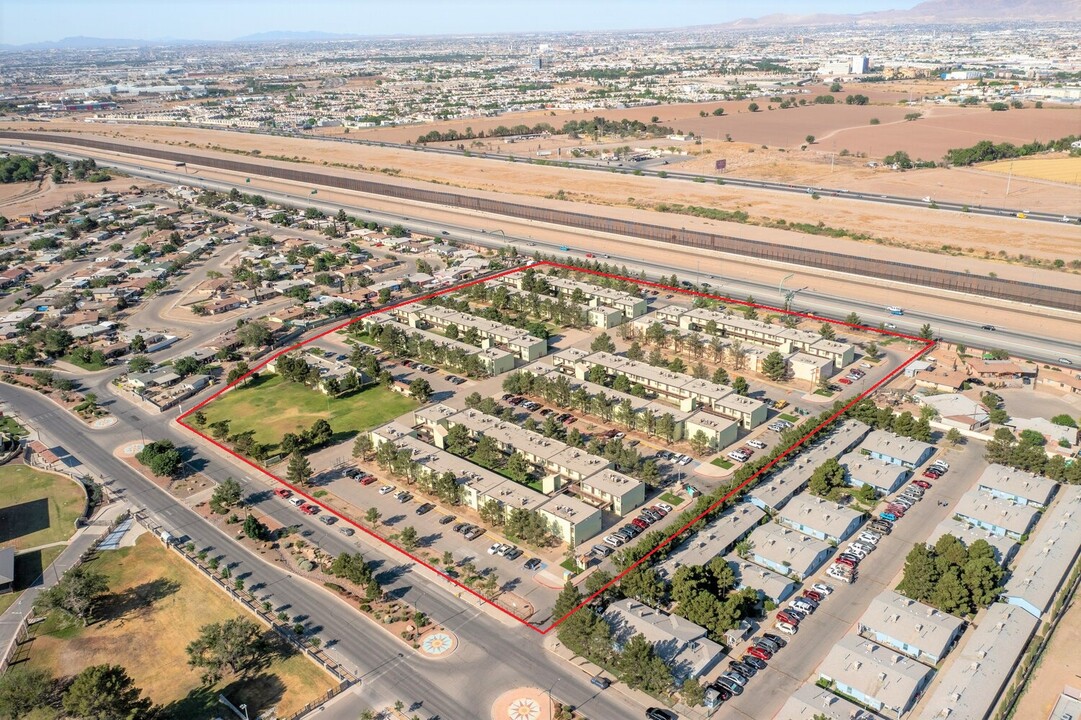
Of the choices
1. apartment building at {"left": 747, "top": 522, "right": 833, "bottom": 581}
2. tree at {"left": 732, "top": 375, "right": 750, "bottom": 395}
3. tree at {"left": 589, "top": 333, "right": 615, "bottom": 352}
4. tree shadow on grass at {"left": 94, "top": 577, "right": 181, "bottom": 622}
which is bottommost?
tree shadow on grass at {"left": 94, "top": 577, "right": 181, "bottom": 622}

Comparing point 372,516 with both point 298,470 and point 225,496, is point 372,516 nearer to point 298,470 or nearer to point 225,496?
point 298,470

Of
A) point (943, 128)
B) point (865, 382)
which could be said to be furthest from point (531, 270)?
point (943, 128)

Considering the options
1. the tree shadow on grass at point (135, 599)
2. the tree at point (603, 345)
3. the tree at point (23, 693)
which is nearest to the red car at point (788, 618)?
the tree shadow on grass at point (135, 599)

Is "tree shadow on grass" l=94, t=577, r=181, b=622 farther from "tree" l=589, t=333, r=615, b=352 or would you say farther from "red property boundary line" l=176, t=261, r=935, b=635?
"tree" l=589, t=333, r=615, b=352

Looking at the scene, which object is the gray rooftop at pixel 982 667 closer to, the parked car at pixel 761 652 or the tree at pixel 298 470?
the parked car at pixel 761 652

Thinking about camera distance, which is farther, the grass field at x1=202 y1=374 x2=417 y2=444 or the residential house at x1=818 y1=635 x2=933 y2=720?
the grass field at x1=202 y1=374 x2=417 y2=444

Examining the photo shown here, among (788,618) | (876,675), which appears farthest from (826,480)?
(876,675)

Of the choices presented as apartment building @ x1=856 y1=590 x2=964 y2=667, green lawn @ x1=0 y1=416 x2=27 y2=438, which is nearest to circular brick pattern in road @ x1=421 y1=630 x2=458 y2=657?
apartment building @ x1=856 y1=590 x2=964 y2=667
